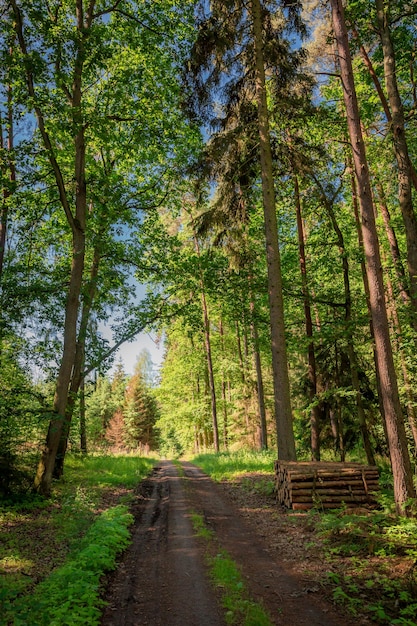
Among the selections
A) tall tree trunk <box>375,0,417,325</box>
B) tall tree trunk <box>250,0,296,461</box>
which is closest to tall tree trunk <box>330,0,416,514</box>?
tall tree trunk <box>375,0,417,325</box>

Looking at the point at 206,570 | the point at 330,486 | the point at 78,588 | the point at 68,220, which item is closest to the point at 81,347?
the point at 68,220

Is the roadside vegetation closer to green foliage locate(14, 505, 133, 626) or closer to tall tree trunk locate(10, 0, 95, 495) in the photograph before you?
green foliage locate(14, 505, 133, 626)

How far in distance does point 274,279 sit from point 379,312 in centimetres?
427

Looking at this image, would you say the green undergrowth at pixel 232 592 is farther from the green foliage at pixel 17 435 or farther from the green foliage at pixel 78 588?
the green foliage at pixel 17 435

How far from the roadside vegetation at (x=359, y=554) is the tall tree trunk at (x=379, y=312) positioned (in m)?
0.84

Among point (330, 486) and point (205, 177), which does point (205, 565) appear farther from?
point (205, 177)

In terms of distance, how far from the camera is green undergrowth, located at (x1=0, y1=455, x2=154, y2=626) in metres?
4.73

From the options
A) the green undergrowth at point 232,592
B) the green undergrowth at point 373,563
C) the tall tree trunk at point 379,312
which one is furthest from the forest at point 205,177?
the green undergrowth at point 232,592

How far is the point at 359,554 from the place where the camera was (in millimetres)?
6375

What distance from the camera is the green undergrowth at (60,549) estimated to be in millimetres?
4727

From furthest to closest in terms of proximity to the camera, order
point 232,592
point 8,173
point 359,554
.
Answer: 1. point 8,173
2. point 359,554
3. point 232,592

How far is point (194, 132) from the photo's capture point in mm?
14383

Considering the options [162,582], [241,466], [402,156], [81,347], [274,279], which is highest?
[402,156]

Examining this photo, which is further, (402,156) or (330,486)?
(402,156)
